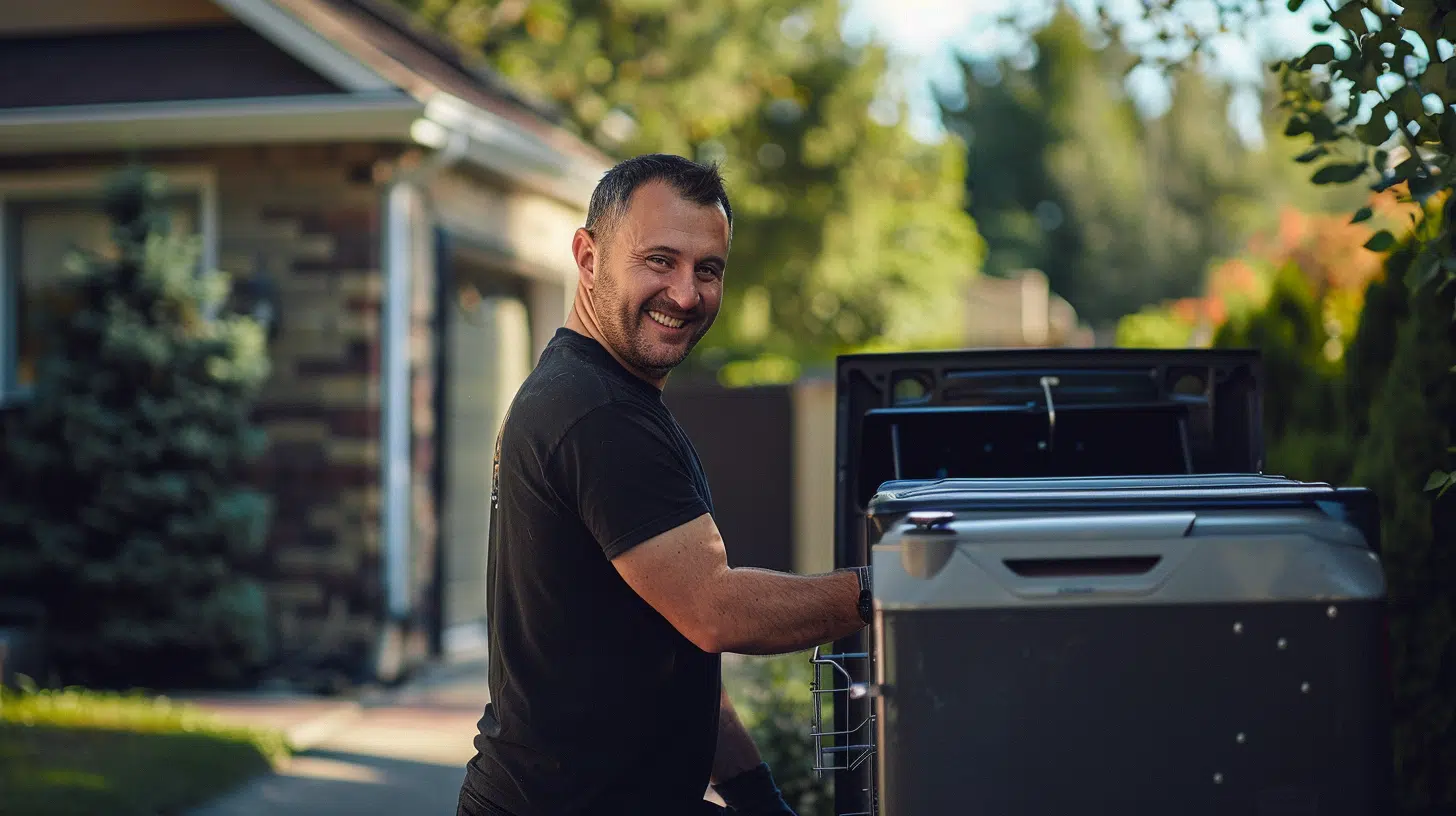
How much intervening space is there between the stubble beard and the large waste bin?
2.68 feet

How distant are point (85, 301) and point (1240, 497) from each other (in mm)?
8489

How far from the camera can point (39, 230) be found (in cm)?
1078

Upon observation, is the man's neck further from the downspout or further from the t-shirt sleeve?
the downspout

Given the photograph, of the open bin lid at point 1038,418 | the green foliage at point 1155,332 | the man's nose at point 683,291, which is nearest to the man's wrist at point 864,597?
the man's nose at point 683,291

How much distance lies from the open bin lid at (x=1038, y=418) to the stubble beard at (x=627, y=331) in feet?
2.38

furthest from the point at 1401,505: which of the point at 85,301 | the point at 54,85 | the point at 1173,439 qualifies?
the point at 54,85

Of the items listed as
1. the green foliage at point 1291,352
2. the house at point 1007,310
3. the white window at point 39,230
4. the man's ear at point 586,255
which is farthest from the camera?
the house at point 1007,310

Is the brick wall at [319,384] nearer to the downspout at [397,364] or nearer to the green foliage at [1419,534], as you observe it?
the downspout at [397,364]

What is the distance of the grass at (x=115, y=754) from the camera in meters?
6.73

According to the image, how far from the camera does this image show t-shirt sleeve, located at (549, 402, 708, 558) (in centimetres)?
287

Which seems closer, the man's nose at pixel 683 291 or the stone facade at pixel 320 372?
the man's nose at pixel 683 291

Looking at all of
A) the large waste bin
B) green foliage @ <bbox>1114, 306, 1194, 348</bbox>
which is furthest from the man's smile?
green foliage @ <bbox>1114, 306, 1194, 348</bbox>

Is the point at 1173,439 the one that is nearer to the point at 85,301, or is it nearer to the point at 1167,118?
the point at 85,301

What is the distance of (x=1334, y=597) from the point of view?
8.11 feet
